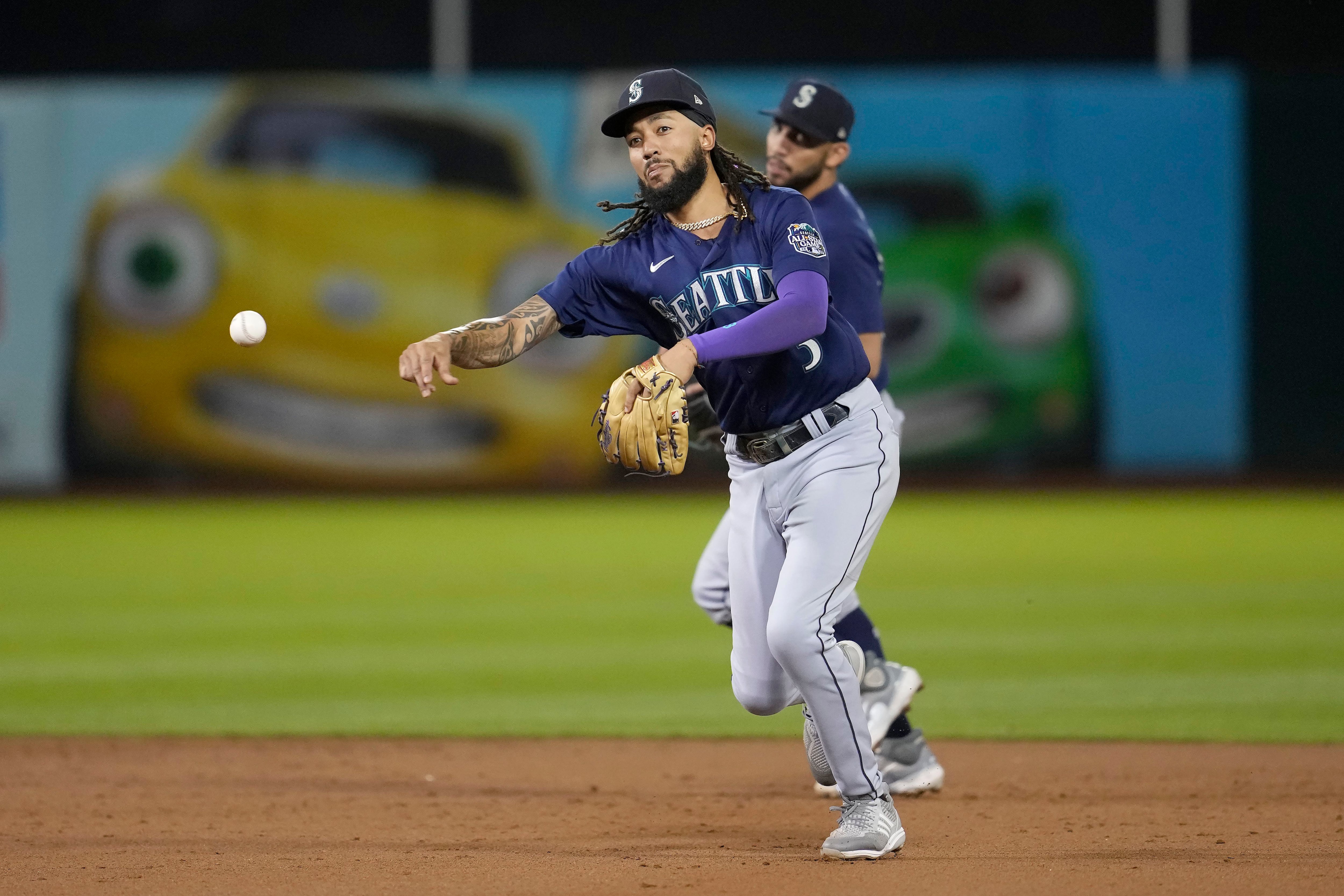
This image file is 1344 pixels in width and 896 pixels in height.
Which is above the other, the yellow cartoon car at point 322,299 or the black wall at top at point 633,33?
the black wall at top at point 633,33

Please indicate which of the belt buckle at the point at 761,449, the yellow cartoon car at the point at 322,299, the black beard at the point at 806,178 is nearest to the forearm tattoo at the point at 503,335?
the belt buckle at the point at 761,449

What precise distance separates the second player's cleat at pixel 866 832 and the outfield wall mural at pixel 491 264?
11.9 meters

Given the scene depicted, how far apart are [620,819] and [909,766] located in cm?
97

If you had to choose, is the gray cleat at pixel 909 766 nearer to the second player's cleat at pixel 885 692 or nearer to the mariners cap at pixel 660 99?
the second player's cleat at pixel 885 692

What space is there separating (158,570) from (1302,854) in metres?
8.57

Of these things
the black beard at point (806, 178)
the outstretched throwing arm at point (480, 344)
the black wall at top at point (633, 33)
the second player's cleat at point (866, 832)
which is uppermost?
the black wall at top at point (633, 33)

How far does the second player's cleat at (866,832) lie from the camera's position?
425cm

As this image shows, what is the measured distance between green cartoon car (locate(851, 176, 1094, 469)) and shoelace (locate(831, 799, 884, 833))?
468 inches

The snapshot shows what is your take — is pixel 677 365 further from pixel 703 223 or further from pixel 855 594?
pixel 855 594

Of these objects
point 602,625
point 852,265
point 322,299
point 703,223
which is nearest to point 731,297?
point 703,223

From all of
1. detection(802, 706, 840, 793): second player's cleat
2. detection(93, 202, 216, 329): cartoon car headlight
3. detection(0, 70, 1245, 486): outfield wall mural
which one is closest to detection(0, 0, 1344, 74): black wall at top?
detection(0, 70, 1245, 486): outfield wall mural

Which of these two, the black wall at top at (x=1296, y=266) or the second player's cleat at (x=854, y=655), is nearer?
the second player's cleat at (x=854, y=655)

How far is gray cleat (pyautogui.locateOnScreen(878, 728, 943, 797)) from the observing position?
517cm

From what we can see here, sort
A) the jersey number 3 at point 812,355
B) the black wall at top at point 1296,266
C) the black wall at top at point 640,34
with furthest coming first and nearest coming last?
the black wall at top at point 640,34 → the black wall at top at point 1296,266 → the jersey number 3 at point 812,355
